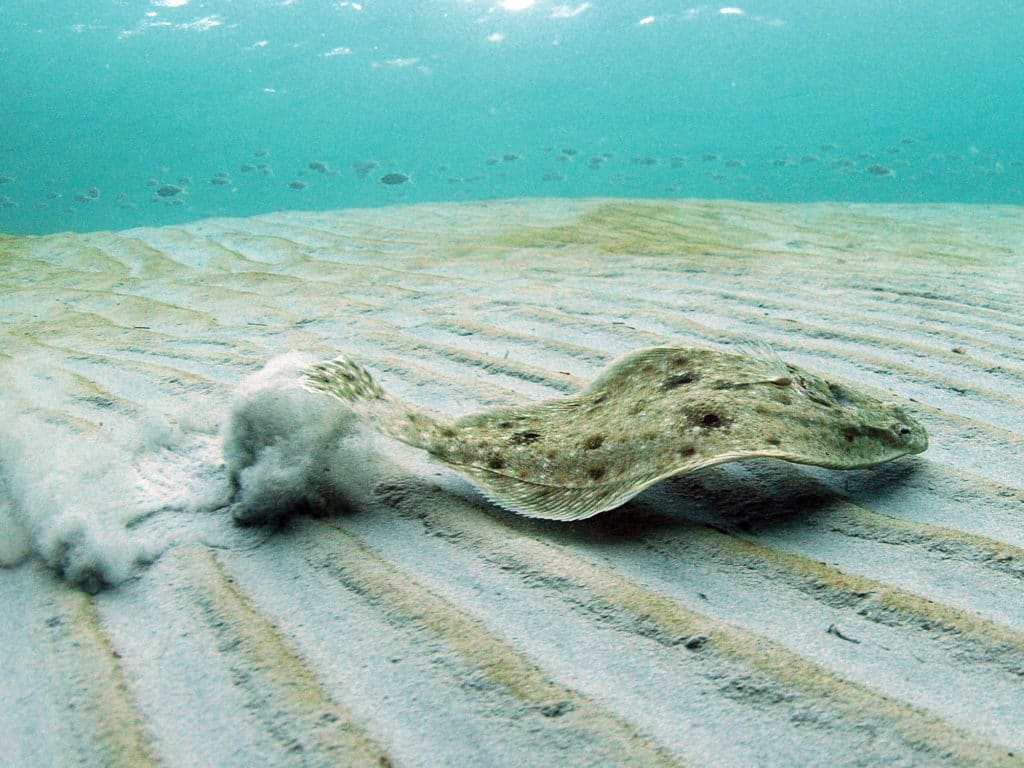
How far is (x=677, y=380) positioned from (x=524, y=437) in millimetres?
512

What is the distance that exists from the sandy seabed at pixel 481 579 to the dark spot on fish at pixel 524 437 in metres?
0.24

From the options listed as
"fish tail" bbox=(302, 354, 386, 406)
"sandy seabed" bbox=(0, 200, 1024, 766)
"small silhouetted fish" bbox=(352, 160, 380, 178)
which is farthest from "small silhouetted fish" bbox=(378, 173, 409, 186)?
"fish tail" bbox=(302, 354, 386, 406)

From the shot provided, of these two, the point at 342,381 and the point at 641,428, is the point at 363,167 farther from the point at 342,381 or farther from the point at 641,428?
the point at 641,428

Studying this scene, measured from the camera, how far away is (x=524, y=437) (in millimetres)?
2193

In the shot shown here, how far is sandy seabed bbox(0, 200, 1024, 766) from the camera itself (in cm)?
138

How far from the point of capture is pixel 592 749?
4.31 ft

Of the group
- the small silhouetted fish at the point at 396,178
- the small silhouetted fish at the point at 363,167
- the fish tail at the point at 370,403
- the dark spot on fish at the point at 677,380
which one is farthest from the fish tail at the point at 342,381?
the small silhouetted fish at the point at 363,167

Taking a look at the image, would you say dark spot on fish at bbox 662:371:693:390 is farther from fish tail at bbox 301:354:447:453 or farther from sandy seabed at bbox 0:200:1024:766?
fish tail at bbox 301:354:447:453

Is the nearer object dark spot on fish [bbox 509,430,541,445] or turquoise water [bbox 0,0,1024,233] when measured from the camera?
dark spot on fish [bbox 509,430,541,445]

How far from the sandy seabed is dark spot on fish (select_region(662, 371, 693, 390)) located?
1.13ft

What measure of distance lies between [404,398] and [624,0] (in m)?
46.3

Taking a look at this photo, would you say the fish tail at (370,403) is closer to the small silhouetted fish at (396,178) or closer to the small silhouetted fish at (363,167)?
the small silhouetted fish at (396,178)

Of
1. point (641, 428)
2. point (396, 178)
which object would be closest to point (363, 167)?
point (396, 178)

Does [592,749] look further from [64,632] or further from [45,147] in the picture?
[45,147]
